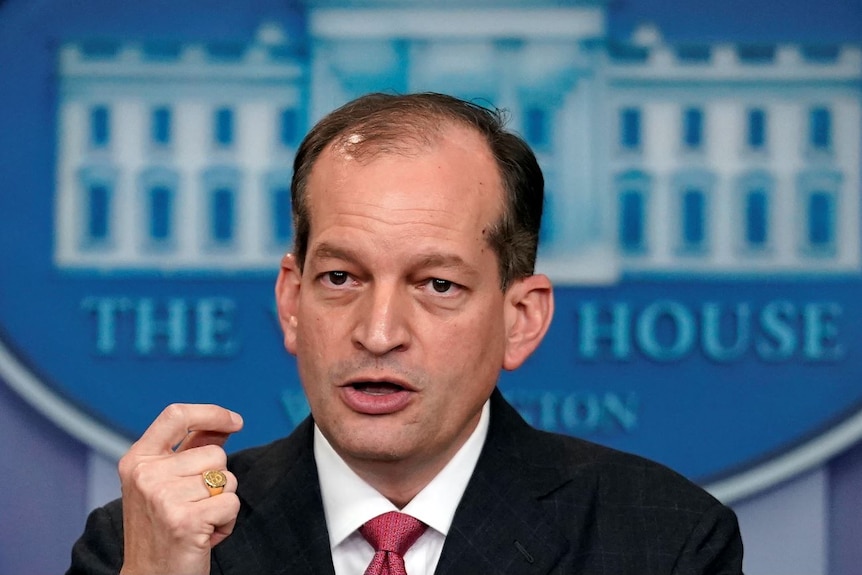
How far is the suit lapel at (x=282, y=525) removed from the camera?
229 centimetres

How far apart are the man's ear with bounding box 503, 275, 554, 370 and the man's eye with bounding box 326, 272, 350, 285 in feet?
1.20

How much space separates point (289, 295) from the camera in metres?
2.44

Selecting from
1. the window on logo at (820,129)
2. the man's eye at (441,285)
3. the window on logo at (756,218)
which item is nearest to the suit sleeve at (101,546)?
the man's eye at (441,285)

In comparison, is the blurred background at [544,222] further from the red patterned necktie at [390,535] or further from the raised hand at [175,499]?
the raised hand at [175,499]

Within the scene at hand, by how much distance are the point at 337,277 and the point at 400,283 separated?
5.0 inches

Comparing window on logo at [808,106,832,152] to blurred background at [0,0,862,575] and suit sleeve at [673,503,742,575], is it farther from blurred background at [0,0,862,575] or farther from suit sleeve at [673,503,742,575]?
suit sleeve at [673,503,742,575]

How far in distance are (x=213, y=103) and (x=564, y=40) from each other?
1035 mm

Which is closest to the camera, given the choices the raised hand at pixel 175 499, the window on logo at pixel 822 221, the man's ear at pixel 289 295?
the raised hand at pixel 175 499

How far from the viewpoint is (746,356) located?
11.2 feet

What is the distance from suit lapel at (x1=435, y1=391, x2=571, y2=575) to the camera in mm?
2273

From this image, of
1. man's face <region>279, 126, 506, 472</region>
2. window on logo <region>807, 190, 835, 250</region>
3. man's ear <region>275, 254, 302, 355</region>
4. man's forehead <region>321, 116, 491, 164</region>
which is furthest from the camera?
window on logo <region>807, 190, 835, 250</region>

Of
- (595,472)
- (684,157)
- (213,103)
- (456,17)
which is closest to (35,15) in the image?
(213,103)

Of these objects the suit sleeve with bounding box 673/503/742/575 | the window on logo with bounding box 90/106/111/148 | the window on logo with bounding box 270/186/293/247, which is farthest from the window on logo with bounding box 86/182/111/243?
the suit sleeve with bounding box 673/503/742/575

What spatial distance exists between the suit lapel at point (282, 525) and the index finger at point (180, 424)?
313 millimetres
